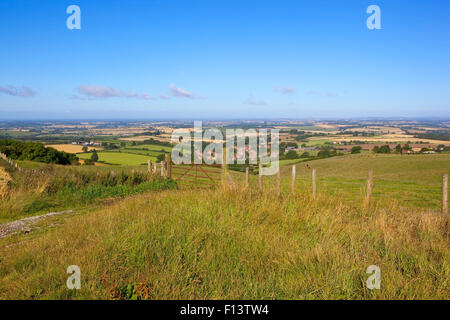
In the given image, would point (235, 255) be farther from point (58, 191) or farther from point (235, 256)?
point (58, 191)

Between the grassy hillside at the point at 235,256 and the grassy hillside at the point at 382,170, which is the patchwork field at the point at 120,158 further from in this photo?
the grassy hillside at the point at 235,256

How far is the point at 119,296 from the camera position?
323 centimetres

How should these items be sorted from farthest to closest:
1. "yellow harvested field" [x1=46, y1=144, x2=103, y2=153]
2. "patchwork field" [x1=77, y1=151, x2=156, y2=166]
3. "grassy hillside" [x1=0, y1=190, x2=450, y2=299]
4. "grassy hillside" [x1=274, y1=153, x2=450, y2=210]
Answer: "yellow harvested field" [x1=46, y1=144, x2=103, y2=153] → "patchwork field" [x1=77, y1=151, x2=156, y2=166] → "grassy hillside" [x1=274, y1=153, x2=450, y2=210] → "grassy hillside" [x1=0, y1=190, x2=450, y2=299]

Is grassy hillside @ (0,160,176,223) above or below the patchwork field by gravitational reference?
above

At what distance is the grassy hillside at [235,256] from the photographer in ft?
10.8

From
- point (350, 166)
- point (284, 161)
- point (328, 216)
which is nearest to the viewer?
point (328, 216)

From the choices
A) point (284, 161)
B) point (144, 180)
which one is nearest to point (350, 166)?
point (284, 161)

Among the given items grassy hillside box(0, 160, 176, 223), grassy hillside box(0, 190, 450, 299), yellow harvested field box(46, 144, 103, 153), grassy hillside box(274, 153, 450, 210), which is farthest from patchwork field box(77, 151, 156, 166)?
grassy hillside box(0, 190, 450, 299)

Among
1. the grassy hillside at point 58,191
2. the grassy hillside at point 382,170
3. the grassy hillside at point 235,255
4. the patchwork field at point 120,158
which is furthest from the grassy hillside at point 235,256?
the patchwork field at point 120,158

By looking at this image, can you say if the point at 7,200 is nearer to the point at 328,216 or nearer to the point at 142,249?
the point at 142,249

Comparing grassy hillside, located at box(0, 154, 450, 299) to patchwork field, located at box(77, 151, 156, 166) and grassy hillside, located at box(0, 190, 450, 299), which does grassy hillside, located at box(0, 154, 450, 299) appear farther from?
patchwork field, located at box(77, 151, 156, 166)

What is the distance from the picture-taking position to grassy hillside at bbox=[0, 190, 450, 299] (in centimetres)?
329

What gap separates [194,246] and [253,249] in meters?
0.84

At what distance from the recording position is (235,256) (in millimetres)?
4102
